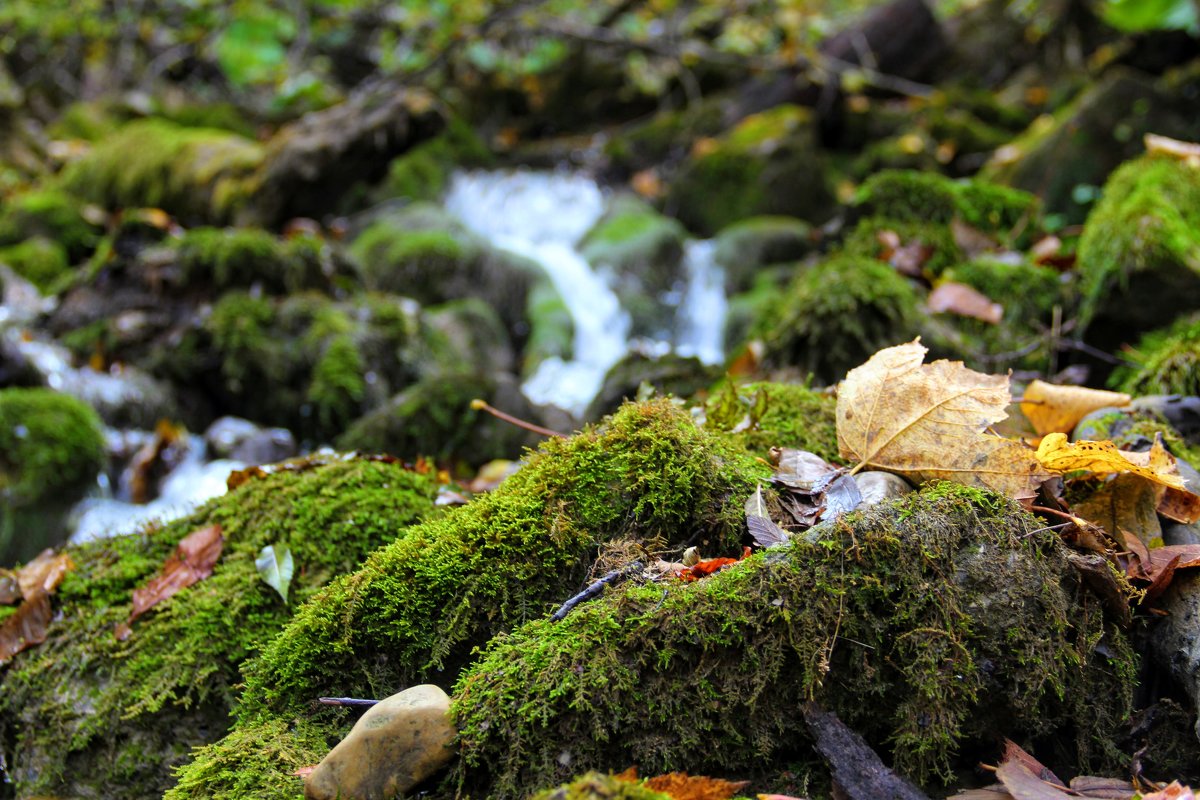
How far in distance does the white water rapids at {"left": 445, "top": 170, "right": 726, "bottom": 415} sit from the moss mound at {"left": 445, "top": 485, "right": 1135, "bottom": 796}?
3.31m

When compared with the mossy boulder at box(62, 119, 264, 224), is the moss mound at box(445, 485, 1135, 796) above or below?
above

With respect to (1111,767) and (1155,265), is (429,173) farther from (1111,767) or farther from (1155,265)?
(1111,767)

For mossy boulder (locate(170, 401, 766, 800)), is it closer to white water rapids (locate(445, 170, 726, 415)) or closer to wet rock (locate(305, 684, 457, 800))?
wet rock (locate(305, 684, 457, 800))

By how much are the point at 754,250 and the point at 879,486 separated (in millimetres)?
7475

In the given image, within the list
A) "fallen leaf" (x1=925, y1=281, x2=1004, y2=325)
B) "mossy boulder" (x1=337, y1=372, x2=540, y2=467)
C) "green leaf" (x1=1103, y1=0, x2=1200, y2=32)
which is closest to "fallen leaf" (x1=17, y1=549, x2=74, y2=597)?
"mossy boulder" (x1=337, y1=372, x2=540, y2=467)

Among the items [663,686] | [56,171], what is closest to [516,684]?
[663,686]

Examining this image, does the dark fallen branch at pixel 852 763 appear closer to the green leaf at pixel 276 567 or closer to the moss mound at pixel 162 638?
the moss mound at pixel 162 638

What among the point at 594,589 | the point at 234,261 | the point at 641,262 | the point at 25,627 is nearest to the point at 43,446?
the point at 234,261

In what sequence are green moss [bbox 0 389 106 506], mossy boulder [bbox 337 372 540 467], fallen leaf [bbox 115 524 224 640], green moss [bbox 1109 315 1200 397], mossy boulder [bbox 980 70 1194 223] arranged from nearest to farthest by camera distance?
fallen leaf [bbox 115 524 224 640]
green moss [bbox 1109 315 1200 397]
mossy boulder [bbox 337 372 540 467]
green moss [bbox 0 389 106 506]
mossy boulder [bbox 980 70 1194 223]

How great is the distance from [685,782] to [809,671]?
0.31 meters

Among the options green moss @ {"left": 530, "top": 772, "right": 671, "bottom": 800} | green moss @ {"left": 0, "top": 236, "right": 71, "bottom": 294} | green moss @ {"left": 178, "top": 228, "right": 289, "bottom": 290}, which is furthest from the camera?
green moss @ {"left": 0, "top": 236, "right": 71, "bottom": 294}

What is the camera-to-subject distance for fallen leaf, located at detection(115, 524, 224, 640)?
7.91 ft

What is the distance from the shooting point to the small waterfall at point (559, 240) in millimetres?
6867

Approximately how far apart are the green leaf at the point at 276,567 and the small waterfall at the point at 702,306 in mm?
5647
